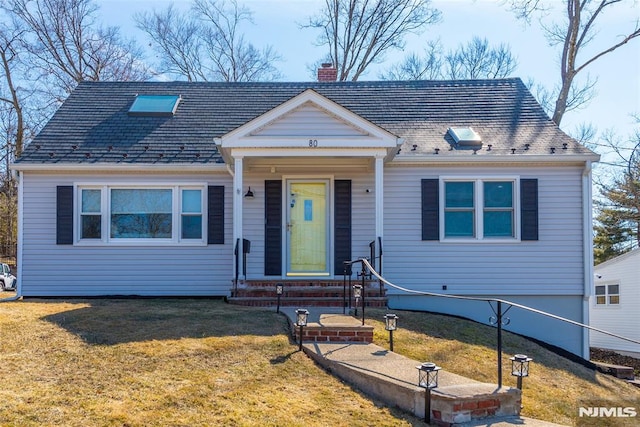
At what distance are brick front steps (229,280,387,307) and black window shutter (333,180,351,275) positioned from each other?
1.16 m

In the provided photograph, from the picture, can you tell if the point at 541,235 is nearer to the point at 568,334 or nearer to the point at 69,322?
the point at 568,334

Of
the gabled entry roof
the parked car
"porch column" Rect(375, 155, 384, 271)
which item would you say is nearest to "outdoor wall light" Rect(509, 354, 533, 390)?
"porch column" Rect(375, 155, 384, 271)

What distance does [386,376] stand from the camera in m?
4.94

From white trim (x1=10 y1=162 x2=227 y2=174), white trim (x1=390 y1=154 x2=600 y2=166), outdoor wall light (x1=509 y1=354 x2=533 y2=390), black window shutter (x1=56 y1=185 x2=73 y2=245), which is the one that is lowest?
outdoor wall light (x1=509 y1=354 x2=533 y2=390)

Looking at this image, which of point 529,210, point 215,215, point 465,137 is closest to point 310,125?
point 215,215

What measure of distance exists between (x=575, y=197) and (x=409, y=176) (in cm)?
315

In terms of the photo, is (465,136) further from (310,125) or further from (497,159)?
(310,125)

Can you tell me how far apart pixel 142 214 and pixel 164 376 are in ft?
19.9

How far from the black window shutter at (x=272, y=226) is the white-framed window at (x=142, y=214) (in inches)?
49.2

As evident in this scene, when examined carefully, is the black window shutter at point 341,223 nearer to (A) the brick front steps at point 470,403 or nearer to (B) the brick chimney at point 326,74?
(B) the brick chimney at point 326,74

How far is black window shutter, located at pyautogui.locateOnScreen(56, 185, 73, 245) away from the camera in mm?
10266

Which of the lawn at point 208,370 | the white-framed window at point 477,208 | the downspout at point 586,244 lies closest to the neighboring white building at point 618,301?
the downspout at point 586,244

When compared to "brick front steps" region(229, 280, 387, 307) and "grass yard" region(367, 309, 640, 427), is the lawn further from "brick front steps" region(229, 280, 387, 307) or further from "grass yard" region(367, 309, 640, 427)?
"brick front steps" region(229, 280, 387, 307)

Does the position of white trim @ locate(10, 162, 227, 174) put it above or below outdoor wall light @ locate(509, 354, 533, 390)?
above
